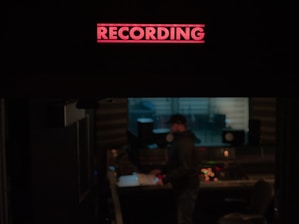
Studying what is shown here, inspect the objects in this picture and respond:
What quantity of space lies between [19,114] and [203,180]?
3.44 m

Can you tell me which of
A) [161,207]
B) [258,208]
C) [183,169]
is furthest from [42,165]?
[161,207]

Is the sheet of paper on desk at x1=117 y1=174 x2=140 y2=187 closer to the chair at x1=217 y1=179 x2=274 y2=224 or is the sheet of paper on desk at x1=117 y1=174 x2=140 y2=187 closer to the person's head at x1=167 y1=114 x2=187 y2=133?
the person's head at x1=167 y1=114 x2=187 y2=133

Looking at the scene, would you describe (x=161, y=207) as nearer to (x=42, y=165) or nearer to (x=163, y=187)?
(x=163, y=187)

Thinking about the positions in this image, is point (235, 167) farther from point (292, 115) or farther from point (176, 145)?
point (292, 115)

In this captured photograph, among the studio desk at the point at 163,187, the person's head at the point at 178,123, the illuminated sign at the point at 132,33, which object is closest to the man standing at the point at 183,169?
the person's head at the point at 178,123

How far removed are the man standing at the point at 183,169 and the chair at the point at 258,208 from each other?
449 mm

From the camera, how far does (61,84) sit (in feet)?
7.16

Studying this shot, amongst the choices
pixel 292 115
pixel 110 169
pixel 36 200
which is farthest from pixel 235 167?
pixel 36 200

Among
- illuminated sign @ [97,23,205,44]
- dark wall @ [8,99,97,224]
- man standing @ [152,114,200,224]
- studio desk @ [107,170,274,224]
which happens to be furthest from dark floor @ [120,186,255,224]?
illuminated sign @ [97,23,205,44]

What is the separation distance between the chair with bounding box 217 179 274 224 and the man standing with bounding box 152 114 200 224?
1.47 ft

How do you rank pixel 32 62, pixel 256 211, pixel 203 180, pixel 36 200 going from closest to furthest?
pixel 32 62
pixel 36 200
pixel 256 211
pixel 203 180

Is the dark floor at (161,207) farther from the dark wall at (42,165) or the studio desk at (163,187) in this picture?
the dark wall at (42,165)

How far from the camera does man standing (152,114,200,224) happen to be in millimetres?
4922

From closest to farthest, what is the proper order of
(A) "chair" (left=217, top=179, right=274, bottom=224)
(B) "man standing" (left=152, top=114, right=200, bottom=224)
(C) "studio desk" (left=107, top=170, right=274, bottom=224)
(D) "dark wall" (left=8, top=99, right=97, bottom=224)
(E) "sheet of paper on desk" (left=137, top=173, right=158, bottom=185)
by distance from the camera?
(D) "dark wall" (left=8, top=99, right=97, bottom=224) < (A) "chair" (left=217, top=179, right=274, bottom=224) < (B) "man standing" (left=152, top=114, right=200, bottom=224) < (C) "studio desk" (left=107, top=170, right=274, bottom=224) < (E) "sheet of paper on desk" (left=137, top=173, right=158, bottom=185)
